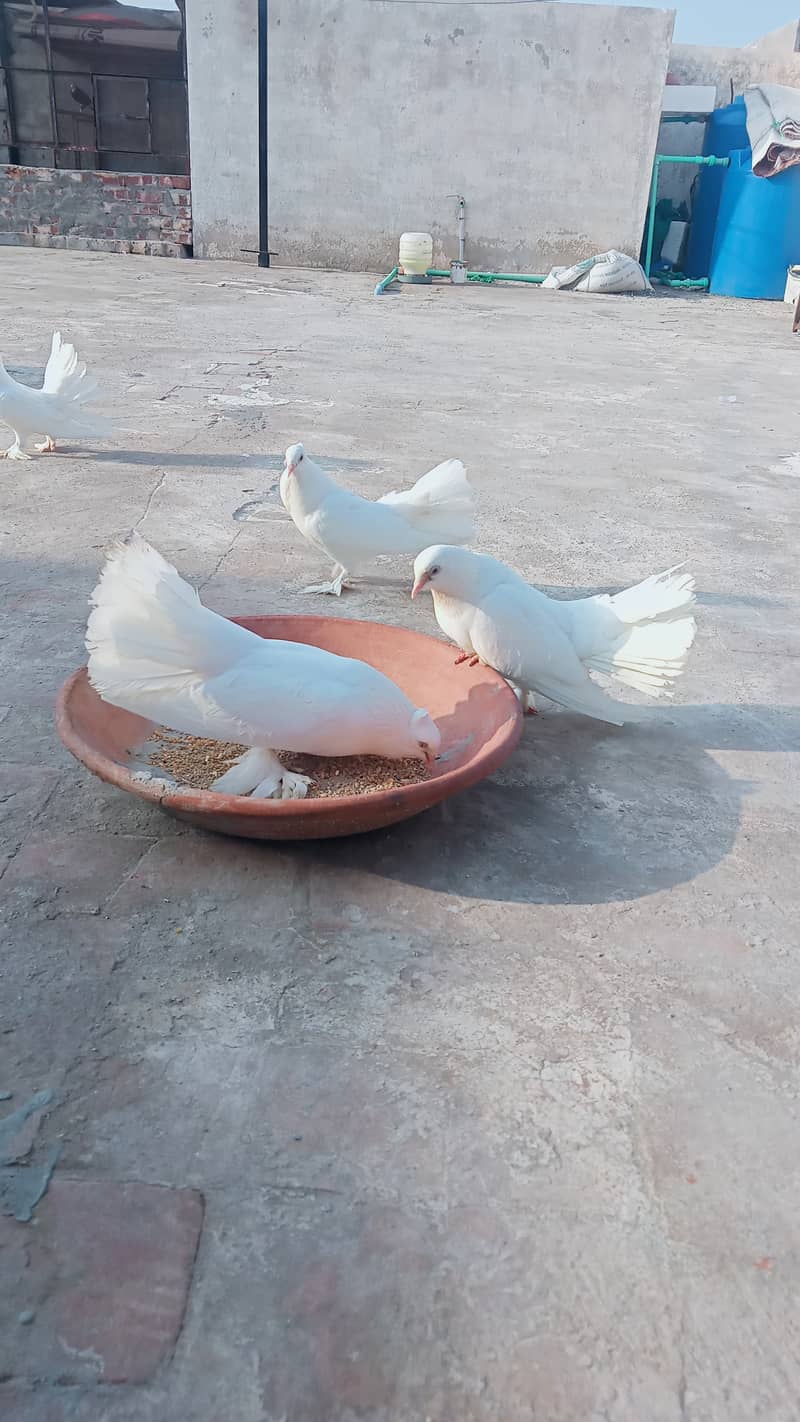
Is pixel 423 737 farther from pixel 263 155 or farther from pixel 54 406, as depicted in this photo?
pixel 263 155

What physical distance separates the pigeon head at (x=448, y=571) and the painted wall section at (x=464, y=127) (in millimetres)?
12079

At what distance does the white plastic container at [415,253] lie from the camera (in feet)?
41.2

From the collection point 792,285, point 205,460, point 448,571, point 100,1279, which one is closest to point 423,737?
point 448,571

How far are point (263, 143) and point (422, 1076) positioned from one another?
13616mm

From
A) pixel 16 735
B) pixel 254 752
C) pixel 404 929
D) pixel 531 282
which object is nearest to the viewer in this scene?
pixel 404 929

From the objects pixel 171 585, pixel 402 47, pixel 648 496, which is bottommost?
pixel 648 496

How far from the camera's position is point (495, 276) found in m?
13.4

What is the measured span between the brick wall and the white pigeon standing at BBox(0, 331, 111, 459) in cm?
951

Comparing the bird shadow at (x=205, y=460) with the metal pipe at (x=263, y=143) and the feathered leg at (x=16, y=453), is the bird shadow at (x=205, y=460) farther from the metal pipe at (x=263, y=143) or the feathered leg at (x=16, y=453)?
the metal pipe at (x=263, y=143)

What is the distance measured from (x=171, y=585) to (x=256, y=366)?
5.62 m

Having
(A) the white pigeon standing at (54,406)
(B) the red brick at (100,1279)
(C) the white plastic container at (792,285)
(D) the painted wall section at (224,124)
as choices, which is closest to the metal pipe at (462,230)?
(D) the painted wall section at (224,124)

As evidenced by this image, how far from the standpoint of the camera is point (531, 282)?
13.5 m

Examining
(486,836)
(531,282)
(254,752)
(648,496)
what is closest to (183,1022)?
(254,752)

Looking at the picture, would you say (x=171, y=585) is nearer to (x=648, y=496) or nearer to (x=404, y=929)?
(x=404, y=929)
